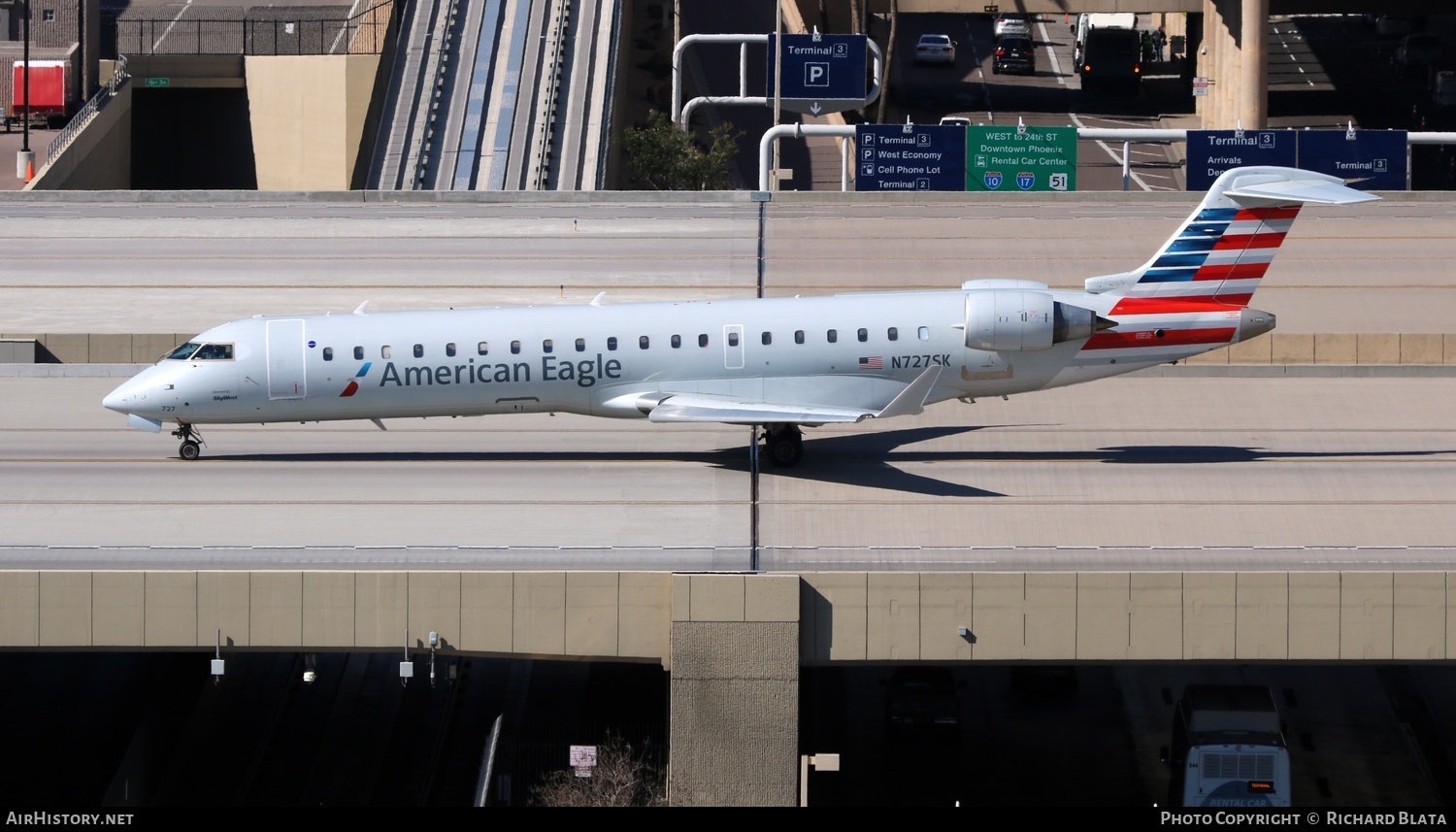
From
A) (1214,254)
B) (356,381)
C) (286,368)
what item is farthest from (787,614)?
(1214,254)

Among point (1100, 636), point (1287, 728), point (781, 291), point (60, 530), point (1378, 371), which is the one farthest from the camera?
point (781, 291)

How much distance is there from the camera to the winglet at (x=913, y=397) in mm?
32562

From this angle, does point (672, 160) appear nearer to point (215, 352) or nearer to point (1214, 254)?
point (215, 352)

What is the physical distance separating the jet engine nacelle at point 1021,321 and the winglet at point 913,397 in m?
1.54

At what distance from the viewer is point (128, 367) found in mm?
44094

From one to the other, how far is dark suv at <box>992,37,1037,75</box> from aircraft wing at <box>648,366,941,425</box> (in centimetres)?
7198

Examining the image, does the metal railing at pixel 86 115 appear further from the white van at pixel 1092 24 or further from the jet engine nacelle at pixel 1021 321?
the white van at pixel 1092 24

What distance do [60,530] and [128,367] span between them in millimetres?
13650

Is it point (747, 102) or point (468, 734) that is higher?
point (747, 102)

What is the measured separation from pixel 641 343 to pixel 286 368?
6.37 metres

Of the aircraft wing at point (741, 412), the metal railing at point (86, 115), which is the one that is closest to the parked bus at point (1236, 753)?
the aircraft wing at point (741, 412)

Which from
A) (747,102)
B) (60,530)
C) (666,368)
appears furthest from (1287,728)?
(747,102)

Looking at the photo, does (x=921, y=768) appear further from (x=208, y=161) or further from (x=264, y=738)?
(x=208, y=161)

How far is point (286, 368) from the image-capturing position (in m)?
34.6
